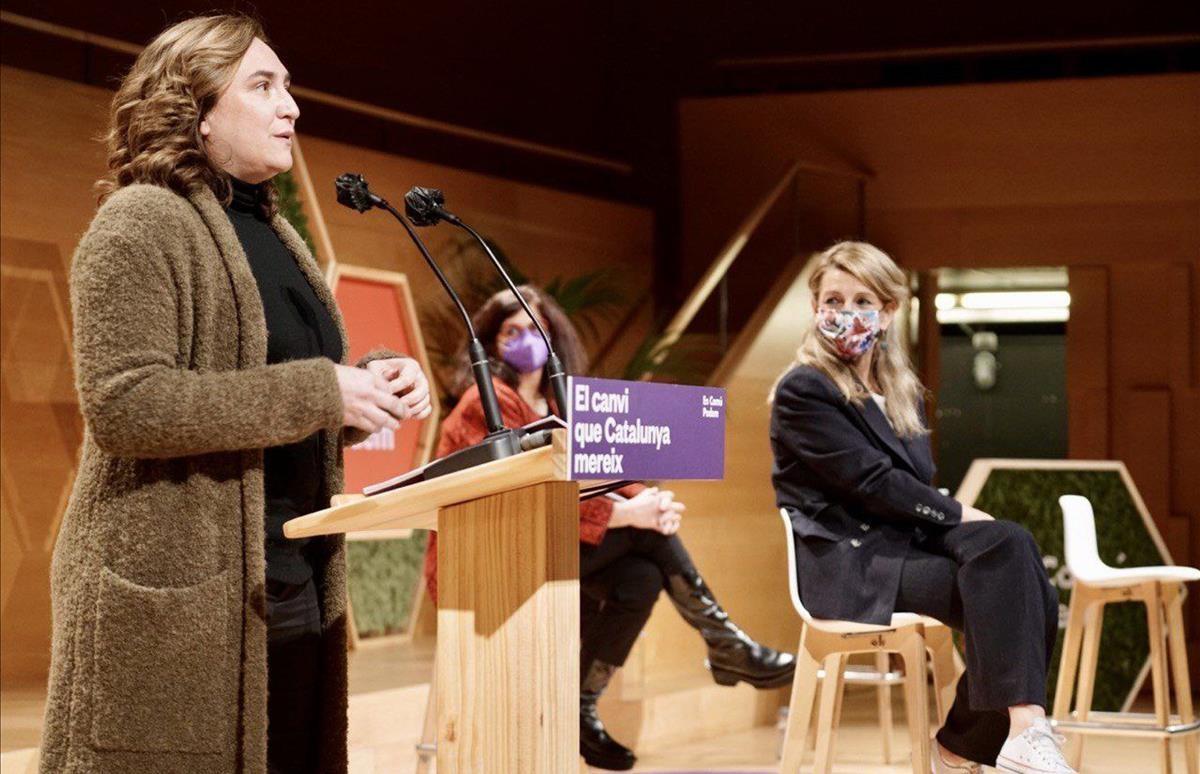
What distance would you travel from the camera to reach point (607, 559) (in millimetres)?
4254

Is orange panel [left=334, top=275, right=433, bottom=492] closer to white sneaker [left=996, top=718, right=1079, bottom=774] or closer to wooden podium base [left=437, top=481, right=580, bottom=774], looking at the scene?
white sneaker [left=996, top=718, right=1079, bottom=774]

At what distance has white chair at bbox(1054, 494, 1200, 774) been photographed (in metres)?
3.74

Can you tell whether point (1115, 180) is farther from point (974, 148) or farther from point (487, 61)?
point (487, 61)

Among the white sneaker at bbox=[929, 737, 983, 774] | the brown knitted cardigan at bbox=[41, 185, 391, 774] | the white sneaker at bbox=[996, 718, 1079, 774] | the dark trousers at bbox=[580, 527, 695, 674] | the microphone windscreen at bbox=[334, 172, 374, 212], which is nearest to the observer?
the brown knitted cardigan at bbox=[41, 185, 391, 774]

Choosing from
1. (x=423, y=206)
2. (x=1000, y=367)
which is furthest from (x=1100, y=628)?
(x=1000, y=367)

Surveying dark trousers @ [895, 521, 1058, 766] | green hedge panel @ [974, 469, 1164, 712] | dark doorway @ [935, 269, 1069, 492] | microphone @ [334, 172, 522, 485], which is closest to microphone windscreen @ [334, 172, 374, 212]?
microphone @ [334, 172, 522, 485]

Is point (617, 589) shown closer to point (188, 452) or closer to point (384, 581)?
point (384, 581)

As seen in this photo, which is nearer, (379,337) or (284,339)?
(284,339)

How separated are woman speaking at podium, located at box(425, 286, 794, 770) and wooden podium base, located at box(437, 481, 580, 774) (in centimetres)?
217

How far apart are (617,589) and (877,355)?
1124 millimetres

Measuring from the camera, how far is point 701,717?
17.4 feet

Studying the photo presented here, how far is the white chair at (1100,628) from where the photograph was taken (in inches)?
147

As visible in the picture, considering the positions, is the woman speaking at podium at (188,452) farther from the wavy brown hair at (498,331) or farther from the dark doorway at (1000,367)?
the dark doorway at (1000,367)

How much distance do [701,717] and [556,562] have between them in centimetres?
376
